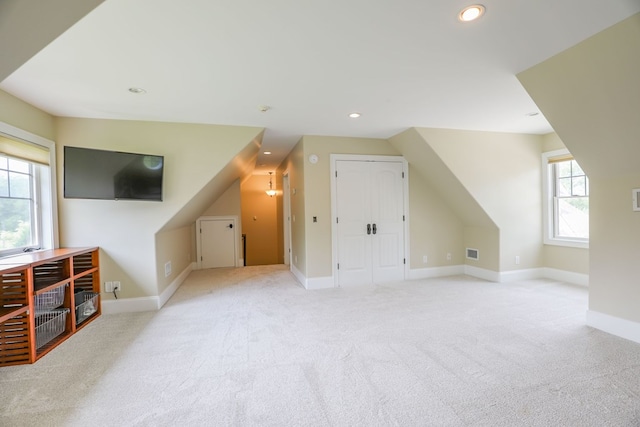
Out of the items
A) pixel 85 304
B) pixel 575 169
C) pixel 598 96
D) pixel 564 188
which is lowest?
pixel 85 304

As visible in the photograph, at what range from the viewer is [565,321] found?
3023mm

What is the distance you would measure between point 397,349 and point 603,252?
7.50ft

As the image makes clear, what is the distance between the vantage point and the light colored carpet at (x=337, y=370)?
1724 millimetres

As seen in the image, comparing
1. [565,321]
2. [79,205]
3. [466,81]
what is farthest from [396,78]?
[79,205]

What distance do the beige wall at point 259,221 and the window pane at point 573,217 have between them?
6.41 m

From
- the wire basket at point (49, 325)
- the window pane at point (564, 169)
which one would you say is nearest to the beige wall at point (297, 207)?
the wire basket at point (49, 325)

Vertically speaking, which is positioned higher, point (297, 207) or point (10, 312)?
point (297, 207)

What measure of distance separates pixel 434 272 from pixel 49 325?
17.0 ft

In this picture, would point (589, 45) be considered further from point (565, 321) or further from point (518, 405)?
point (565, 321)

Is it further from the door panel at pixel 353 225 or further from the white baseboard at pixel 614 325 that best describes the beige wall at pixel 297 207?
the white baseboard at pixel 614 325

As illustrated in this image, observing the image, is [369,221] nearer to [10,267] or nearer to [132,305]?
[132,305]

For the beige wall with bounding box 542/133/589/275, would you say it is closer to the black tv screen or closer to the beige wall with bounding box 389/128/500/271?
the beige wall with bounding box 389/128/500/271

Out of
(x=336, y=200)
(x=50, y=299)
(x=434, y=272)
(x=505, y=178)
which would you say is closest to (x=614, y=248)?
(x=505, y=178)

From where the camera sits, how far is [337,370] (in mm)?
2176
